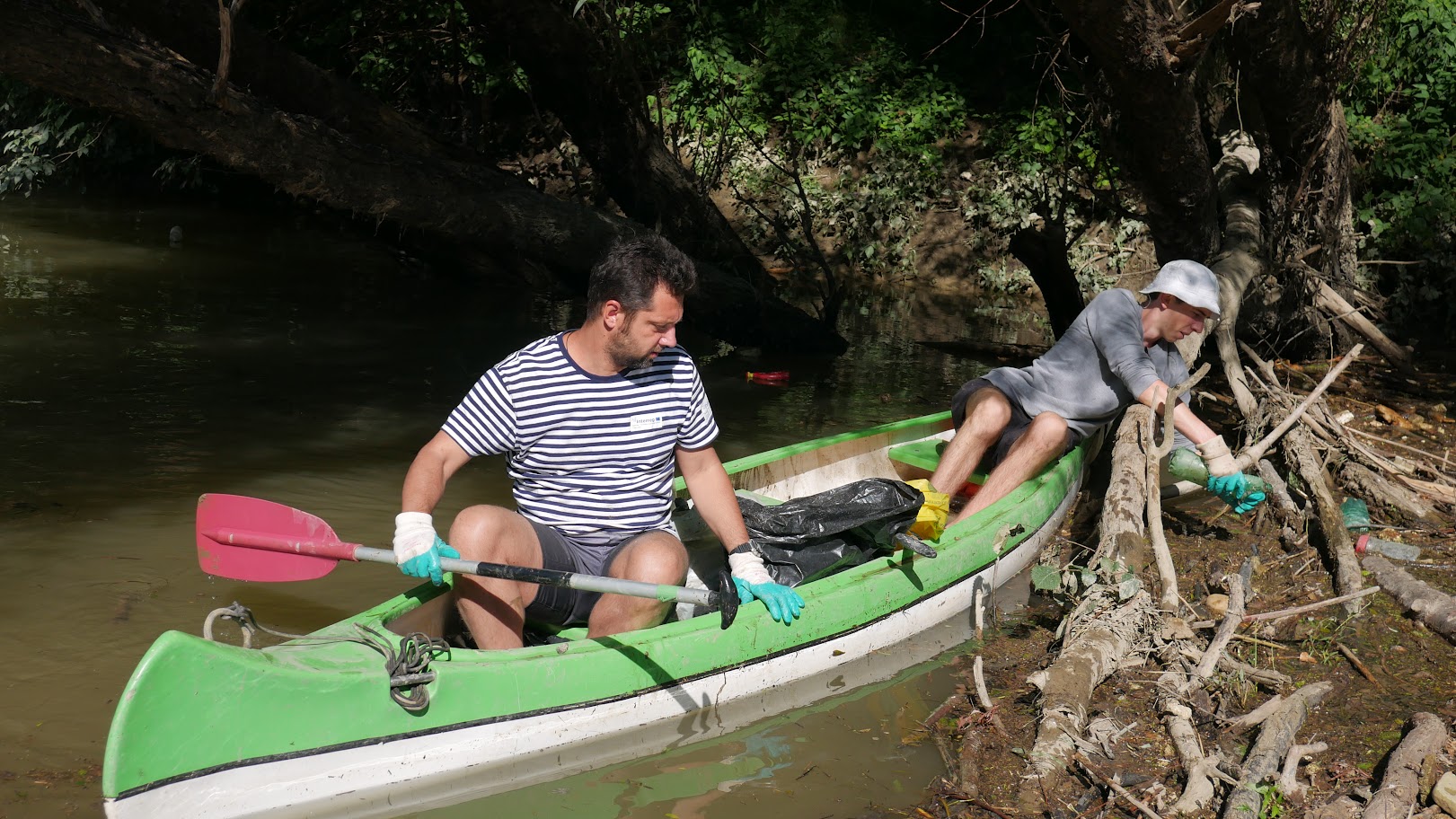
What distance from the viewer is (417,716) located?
347 centimetres

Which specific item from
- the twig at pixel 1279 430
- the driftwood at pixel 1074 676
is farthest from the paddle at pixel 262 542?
the twig at pixel 1279 430

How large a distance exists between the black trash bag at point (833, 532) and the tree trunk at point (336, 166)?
12.2ft

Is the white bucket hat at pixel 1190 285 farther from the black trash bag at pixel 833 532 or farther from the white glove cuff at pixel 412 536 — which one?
the white glove cuff at pixel 412 536

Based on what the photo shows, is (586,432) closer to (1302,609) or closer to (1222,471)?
(1302,609)

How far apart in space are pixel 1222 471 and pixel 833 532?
1.90 m

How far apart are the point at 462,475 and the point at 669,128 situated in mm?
8227

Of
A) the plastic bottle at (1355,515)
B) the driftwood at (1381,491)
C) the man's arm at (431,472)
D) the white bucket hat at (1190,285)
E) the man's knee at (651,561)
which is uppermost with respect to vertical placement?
the white bucket hat at (1190,285)

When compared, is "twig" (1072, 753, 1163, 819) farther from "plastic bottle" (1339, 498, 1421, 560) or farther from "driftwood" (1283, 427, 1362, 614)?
"plastic bottle" (1339, 498, 1421, 560)

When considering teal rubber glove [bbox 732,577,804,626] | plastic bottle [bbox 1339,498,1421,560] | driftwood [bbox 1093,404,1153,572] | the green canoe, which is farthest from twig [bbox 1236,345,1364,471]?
teal rubber glove [bbox 732,577,804,626]

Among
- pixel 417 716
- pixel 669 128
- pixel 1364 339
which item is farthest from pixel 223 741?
pixel 669 128

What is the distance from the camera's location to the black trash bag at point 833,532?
4703 millimetres

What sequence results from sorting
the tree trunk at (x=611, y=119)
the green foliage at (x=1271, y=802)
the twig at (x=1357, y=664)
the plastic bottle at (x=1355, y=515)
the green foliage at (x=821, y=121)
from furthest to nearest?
the green foliage at (x=821, y=121) < the tree trunk at (x=611, y=119) < the plastic bottle at (x=1355, y=515) < the twig at (x=1357, y=664) < the green foliage at (x=1271, y=802)

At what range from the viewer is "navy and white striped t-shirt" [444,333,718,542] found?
12.5 feet

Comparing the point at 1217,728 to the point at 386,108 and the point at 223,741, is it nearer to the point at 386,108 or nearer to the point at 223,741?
the point at 223,741
